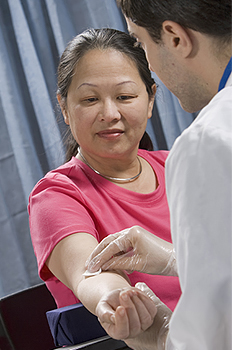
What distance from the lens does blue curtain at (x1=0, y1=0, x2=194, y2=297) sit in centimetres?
228

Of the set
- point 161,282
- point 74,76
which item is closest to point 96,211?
point 161,282

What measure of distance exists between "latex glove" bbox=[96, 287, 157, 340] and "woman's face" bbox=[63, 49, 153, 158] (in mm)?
662

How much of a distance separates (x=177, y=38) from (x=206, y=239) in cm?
44

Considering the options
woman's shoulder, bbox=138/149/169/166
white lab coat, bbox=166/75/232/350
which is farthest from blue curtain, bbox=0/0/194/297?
white lab coat, bbox=166/75/232/350

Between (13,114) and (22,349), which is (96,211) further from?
(13,114)

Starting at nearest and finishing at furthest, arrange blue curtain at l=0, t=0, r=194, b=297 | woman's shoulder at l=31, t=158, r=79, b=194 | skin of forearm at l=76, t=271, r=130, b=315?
skin of forearm at l=76, t=271, r=130, b=315, woman's shoulder at l=31, t=158, r=79, b=194, blue curtain at l=0, t=0, r=194, b=297

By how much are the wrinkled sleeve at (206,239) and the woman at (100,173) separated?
0.55m

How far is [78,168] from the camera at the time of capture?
1.44 meters

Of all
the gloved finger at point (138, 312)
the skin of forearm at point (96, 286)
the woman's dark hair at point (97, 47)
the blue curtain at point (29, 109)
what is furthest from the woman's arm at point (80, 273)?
the blue curtain at point (29, 109)

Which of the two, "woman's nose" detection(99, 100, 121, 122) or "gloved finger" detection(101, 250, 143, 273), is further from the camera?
"woman's nose" detection(99, 100, 121, 122)

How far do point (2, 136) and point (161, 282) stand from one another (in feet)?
4.78

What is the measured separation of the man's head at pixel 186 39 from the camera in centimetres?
79

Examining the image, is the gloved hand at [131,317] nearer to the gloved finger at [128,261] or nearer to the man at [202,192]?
the man at [202,192]

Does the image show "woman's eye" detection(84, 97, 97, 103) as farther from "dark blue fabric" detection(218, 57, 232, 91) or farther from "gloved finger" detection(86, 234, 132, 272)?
"dark blue fabric" detection(218, 57, 232, 91)
